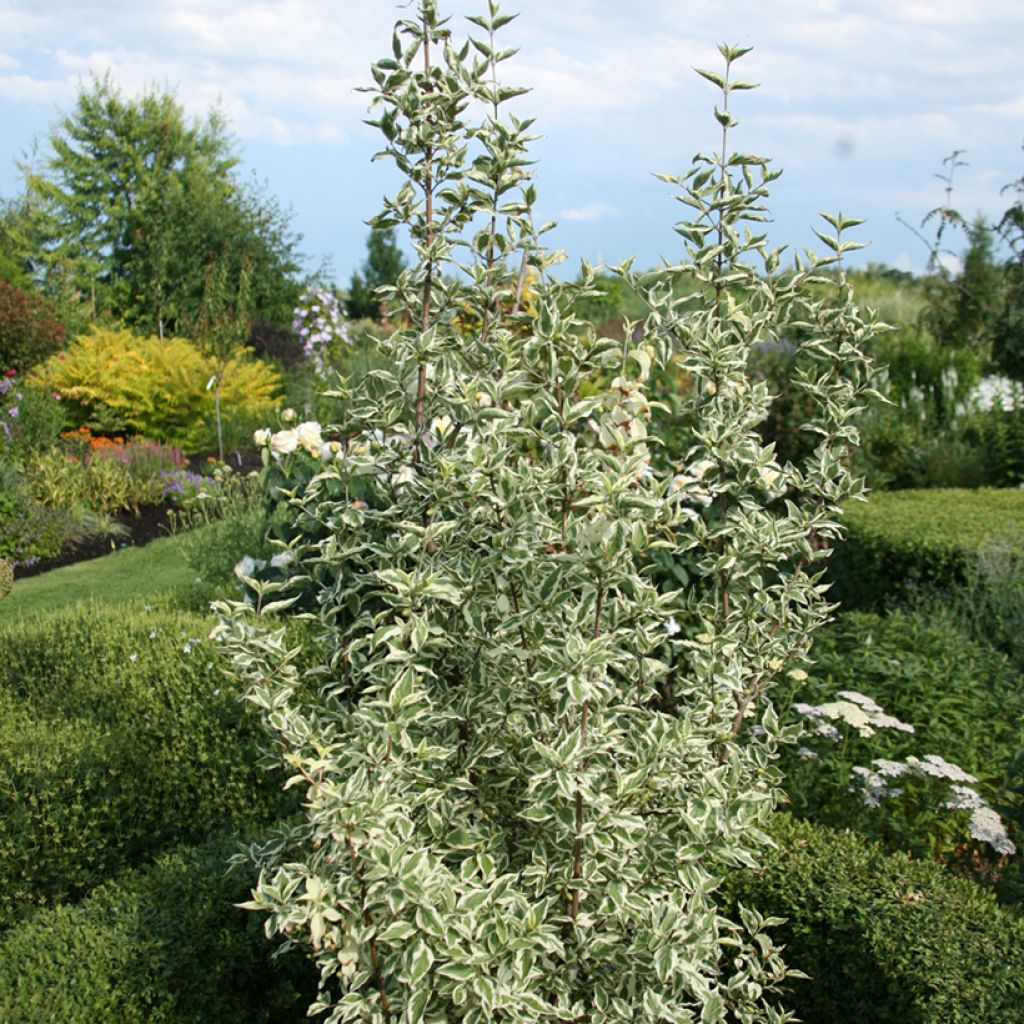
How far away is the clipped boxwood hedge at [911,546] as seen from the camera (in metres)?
5.94

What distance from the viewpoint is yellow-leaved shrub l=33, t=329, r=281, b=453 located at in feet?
46.2

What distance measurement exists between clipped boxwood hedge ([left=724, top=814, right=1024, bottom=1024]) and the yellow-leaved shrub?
1192 centimetres

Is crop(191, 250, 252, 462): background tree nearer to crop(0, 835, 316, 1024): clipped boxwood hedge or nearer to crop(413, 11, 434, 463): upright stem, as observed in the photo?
crop(0, 835, 316, 1024): clipped boxwood hedge

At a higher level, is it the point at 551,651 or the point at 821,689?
the point at 551,651

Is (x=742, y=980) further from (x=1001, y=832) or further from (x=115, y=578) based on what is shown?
(x=115, y=578)

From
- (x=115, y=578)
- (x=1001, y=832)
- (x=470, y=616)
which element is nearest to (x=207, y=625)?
(x=470, y=616)

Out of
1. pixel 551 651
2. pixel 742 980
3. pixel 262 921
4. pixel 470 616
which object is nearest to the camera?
pixel 551 651

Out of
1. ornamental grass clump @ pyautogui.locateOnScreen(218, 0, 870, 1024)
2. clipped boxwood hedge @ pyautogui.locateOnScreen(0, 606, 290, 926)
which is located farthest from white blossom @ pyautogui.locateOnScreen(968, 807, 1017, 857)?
clipped boxwood hedge @ pyautogui.locateOnScreen(0, 606, 290, 926)

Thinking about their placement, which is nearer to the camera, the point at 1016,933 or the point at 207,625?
the point at 1016,933

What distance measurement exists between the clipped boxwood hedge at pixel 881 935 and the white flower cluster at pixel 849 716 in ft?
2.11

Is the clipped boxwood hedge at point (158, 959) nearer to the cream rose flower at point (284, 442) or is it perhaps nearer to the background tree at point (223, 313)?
the cream rose flower at point (284, 442)

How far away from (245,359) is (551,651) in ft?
55.6

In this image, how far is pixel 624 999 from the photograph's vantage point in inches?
93.0

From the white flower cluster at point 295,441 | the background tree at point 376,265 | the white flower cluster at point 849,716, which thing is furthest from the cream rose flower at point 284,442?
the background tree at point 376,265
